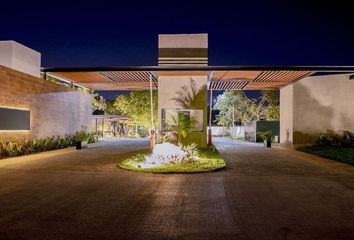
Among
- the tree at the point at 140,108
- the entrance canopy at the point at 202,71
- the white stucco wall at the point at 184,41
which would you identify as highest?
the white stucco wall at the point at 184,41

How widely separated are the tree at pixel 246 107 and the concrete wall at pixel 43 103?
2148cm

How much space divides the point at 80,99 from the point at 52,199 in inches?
685

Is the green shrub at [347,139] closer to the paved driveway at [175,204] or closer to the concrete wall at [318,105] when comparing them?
the concrete wall at [318,105]

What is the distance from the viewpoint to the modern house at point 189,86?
1691 centimetres

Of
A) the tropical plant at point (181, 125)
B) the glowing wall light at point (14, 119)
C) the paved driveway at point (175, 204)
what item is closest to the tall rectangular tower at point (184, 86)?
the tropical plant at point (181, 125)

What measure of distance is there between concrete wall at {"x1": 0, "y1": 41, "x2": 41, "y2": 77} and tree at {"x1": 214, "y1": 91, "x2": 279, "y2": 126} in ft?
85.2

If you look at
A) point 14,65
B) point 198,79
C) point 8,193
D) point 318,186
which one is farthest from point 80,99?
point 318,186

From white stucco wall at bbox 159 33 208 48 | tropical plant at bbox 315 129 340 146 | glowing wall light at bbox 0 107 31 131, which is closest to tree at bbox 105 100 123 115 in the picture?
white stucco wall at bbox 159 33 208 48

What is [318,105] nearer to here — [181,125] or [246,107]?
[181,125]

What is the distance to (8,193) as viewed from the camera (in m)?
7.28

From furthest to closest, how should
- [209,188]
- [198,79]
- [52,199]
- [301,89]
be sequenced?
[301,89] < [198,79] < [209,188] < [52,199]

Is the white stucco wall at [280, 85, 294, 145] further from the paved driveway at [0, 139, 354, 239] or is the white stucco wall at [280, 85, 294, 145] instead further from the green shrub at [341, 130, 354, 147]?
the paved driveway at [0, 139, 354, 239]

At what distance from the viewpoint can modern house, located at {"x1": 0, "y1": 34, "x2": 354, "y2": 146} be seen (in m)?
16.9

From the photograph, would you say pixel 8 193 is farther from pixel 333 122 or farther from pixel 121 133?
pixel 121 133
